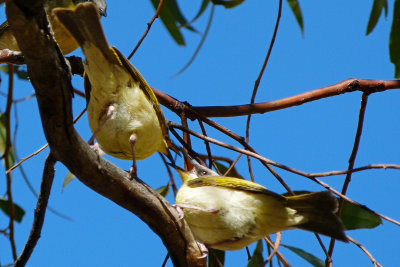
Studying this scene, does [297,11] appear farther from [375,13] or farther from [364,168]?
[364,168]

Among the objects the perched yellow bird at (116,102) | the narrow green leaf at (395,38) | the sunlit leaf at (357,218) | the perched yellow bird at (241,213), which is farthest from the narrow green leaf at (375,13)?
the perched yellow bird at (116,102)

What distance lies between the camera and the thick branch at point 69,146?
4.17 ft

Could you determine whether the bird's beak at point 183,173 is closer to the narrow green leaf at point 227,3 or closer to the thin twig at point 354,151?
the thin twig at point 354,151

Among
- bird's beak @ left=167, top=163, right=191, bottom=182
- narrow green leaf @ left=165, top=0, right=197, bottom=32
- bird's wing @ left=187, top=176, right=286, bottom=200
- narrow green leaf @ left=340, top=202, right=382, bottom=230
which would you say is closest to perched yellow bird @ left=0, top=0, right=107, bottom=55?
narrow green leaf @ left=165, top=0, right=197, bottom=32

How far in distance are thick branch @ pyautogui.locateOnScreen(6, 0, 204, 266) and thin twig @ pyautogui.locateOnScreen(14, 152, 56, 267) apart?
104 millimetres

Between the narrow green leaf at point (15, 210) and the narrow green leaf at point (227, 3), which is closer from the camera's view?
the narrow green leaf at point (227, 3)

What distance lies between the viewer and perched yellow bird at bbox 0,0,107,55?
2914 millimetres

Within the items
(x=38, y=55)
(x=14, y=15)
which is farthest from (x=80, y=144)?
(x=14, y=15)

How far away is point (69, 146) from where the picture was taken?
1.50 meters

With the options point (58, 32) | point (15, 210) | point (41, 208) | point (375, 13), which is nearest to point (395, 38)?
point (375, 13)

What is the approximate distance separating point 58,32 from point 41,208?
4.72ft

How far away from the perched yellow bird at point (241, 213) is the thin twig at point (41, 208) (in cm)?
55

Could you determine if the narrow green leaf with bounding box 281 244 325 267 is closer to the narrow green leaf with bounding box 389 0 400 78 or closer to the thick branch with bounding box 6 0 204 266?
the thick branch with bounding box 6 0 204 266

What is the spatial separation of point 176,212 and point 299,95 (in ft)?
2.84
